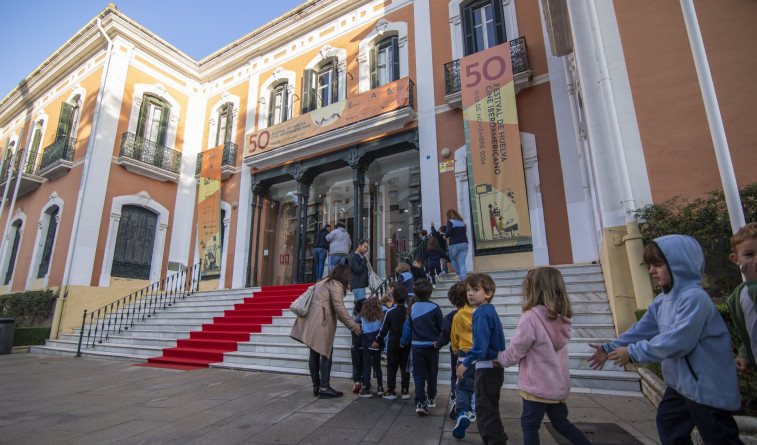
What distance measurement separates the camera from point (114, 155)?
43.8 ft

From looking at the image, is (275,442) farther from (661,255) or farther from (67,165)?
(67,165)

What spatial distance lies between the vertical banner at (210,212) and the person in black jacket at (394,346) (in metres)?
11.0

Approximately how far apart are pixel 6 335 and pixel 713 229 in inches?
599

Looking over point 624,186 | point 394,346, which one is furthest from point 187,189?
point 624,186

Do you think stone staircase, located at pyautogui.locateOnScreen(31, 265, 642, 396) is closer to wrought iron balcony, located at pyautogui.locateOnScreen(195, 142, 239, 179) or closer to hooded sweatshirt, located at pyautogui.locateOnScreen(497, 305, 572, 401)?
hooded sweatshirt, located at pyautogui.locateOnScreen(497, 305, 572, 401)

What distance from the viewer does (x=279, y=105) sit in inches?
572

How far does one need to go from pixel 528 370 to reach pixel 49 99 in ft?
70.5

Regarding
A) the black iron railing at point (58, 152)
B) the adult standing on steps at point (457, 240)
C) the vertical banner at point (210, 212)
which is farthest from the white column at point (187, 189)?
the adult standing on steps at point (457, 240)

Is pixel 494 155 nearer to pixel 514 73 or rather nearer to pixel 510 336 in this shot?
pixel 514 73

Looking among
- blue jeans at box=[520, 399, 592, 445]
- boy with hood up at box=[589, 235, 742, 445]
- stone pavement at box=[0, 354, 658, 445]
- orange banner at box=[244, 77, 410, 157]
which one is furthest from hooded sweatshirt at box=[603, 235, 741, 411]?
orange banner at box=[244, 77, 410, 157]

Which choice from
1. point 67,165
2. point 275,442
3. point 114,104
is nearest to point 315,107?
point 114,104

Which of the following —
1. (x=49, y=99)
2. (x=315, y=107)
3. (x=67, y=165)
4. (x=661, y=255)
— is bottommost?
(x=661, y=255)

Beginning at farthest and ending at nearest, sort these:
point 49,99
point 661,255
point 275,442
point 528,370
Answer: point 49,99, point 275,442, point 528,370, point 661,255

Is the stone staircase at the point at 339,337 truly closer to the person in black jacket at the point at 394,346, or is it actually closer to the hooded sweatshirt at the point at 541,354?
the person in black jacket at the point at 394,346
